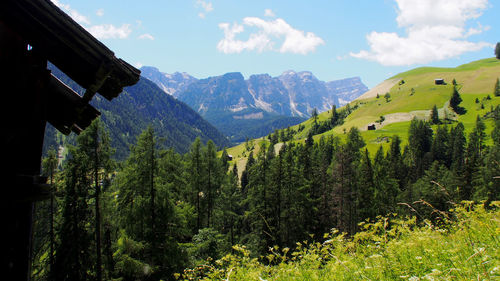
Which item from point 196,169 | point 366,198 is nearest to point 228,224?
point 196,169

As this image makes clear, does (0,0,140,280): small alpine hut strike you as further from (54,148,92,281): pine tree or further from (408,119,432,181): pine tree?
(408,119,432,181): pine tree

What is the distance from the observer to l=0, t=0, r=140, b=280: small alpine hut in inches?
129

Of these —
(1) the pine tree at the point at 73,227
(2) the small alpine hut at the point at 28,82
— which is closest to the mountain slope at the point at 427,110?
(1) the pine tree at the point at 73,227

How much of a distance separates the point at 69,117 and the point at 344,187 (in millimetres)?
42014

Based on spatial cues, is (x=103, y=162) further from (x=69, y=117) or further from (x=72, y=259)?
(x=69, y=117)

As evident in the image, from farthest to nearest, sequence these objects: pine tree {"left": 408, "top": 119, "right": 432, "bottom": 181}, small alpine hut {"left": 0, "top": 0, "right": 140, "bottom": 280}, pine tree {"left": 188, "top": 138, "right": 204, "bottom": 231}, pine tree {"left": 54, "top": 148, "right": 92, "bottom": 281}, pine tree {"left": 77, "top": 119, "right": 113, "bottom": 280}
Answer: pine tree {"left": 408, "top": 119, "right": 432, "bottom": 181}, pine tree {"left": 188, "top": 138, "right": 204, "bottom": 231}, pine tree {"left": 77, "top": 119, "right": 113, "bottom": 280}, pine tree {"left": 54, "top": 148, "right": 92, "bottom": 281}, small alpine hut {"left": 0, "top": 0, "right": 140, "bottom": 280}

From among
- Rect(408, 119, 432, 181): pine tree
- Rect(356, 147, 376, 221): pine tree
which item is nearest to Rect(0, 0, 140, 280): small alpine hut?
Rect(356, 147, 376, 221): pine tree

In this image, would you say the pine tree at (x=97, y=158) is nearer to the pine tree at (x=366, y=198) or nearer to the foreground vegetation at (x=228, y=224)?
the foreground vegetation at (x=228, y=224)

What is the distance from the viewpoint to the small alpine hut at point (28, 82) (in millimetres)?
3283

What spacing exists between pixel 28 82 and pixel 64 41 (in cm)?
72

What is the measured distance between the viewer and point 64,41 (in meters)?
3.57

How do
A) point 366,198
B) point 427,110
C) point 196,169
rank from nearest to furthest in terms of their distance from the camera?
1. point 196,169
2. point 366,198
3. point 427,110

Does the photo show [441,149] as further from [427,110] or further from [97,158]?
[97,158]

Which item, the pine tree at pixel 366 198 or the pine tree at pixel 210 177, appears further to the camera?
the pine tree at pixel 366 198
